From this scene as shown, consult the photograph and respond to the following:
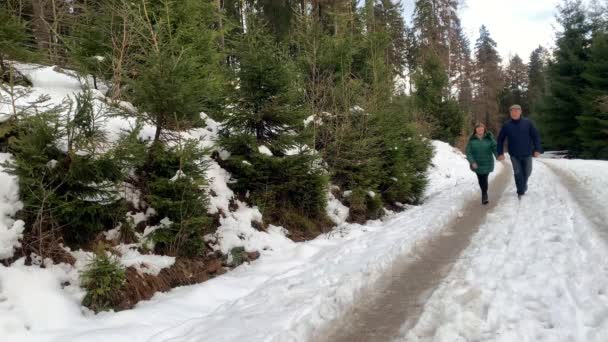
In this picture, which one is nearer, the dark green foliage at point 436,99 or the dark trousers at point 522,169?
the dark trousers at point 522,169

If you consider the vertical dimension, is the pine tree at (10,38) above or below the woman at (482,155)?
above

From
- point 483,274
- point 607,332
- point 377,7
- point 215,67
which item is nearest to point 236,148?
point 215,67

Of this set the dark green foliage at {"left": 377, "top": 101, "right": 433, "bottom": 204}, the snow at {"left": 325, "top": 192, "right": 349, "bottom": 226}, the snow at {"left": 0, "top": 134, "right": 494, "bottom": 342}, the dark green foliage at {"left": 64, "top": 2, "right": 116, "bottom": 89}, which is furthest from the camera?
the dark green foliage at {"left": 377, "top": 101, "right": 433, "bottom": 204}

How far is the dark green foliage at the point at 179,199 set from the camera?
18.3 ft

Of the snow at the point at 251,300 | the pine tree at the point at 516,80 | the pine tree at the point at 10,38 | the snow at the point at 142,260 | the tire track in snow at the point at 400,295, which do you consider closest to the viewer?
the tire track in snow at the point at 400,295

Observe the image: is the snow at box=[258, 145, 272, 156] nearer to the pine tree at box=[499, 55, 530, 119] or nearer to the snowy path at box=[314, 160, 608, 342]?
the snowy path at box=[314, 160, 608, 342]

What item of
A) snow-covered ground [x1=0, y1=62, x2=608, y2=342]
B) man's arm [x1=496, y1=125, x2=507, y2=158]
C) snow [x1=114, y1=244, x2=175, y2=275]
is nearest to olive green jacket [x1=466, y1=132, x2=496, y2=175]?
man's arm [x1=496, y1=125, x2=507, y2=158]

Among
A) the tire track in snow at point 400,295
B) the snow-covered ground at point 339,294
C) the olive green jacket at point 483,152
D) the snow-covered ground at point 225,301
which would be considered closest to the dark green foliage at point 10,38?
the snow-covered ground at point 225,301

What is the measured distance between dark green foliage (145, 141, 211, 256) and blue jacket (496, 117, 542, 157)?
6943 mm


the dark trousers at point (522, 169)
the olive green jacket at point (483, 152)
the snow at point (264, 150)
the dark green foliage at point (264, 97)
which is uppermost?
the dark green foliage at point (264, 97)

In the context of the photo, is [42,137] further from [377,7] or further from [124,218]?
[377,7]

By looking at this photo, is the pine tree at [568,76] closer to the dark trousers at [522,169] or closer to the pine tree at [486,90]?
the pine tree at [486,90]

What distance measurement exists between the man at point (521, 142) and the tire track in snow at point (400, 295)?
3154 mm

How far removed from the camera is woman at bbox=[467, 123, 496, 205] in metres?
9.05
